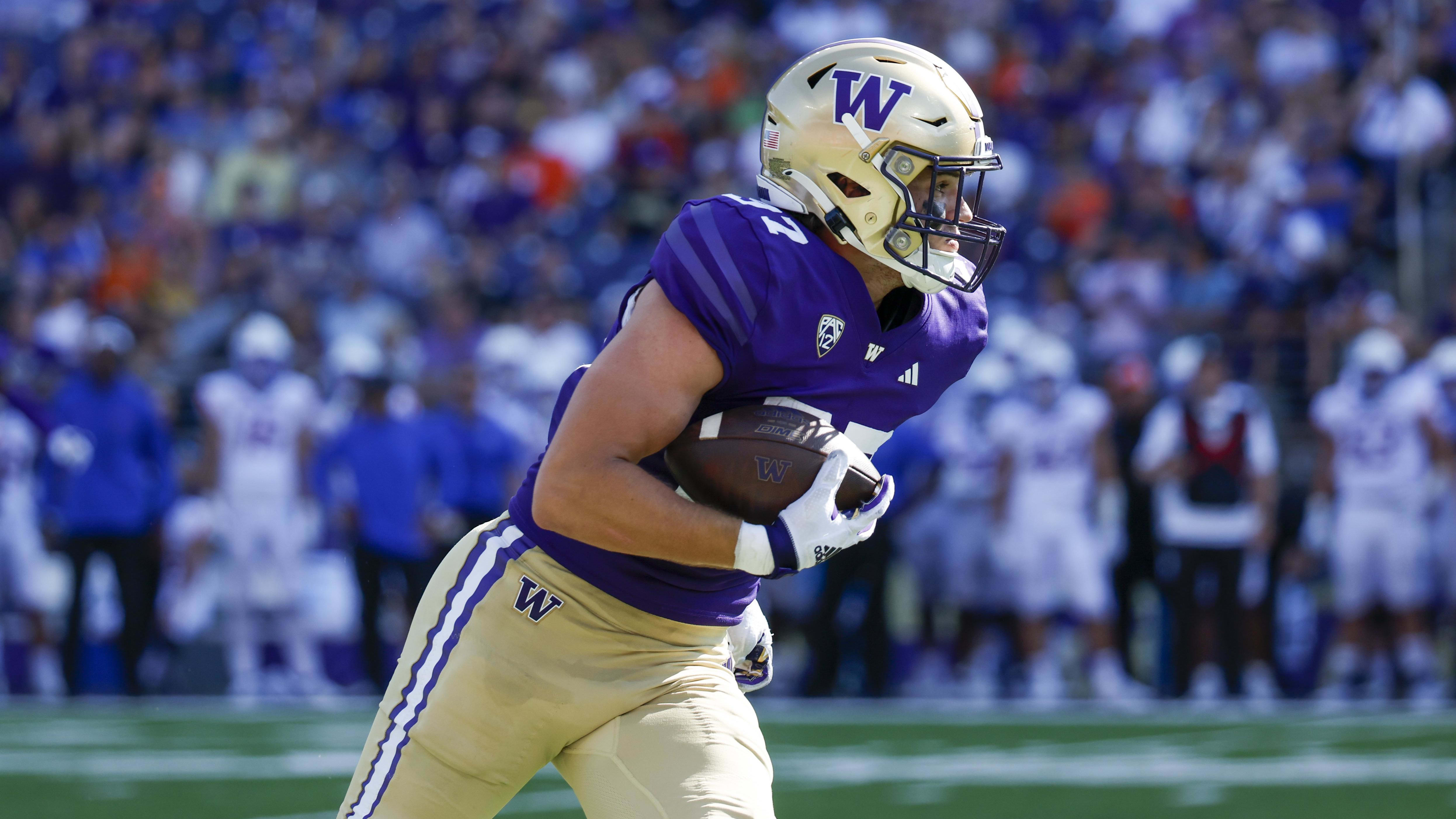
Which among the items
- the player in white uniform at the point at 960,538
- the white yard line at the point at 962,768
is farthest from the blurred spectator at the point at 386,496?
the player in white uniform at the point at 960,538

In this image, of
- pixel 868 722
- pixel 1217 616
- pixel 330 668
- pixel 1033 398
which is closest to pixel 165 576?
pixel 330 668

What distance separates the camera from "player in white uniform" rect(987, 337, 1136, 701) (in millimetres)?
8117

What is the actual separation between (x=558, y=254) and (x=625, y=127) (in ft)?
4.90

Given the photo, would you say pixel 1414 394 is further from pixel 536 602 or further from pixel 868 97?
pixel 536 602

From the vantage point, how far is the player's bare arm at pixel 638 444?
234 cm

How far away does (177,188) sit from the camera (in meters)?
11.4

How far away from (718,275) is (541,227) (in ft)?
27.8

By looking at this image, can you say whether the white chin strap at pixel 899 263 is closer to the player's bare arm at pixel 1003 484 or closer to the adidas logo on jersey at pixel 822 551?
the adidas logo on jersey at pixel 822 551

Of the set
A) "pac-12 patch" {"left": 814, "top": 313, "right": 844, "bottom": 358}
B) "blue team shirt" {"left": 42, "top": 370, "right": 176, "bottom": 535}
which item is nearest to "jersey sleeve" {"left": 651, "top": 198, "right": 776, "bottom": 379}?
"pac-12 patch" {"left": 814, "top": 313, "right": 844, "bottom": 358}

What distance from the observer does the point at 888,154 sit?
2.61 m

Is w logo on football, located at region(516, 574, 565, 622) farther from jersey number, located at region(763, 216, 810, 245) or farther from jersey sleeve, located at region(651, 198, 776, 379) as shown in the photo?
jersey number, located at region(763, 216, 810, 245)

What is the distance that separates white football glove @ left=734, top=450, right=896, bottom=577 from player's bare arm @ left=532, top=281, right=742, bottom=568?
31mm

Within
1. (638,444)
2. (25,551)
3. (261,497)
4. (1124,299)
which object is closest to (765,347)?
(638,444)

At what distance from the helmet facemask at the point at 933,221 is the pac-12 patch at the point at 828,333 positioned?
0.15 metres
